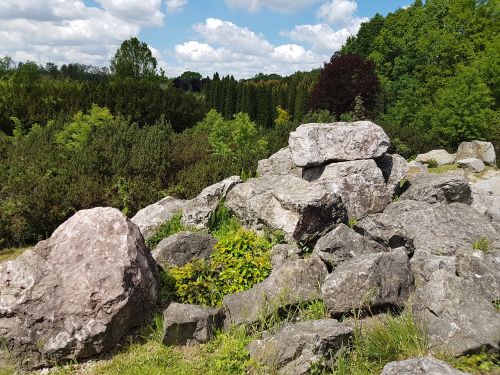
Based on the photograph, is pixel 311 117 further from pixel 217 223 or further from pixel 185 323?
pixel 185 323

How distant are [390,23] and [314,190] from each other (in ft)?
89.4

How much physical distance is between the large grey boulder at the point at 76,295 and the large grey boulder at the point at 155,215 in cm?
227

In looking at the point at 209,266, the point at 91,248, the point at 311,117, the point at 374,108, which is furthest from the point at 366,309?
the point at 374,108

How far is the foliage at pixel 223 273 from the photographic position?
6125 mm

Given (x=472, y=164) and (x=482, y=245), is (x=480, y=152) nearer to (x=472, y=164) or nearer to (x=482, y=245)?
(x=472, y=164)

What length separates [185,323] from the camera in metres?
5.44

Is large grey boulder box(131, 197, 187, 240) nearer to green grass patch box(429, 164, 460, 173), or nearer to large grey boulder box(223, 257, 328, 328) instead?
large grey boulder box(223, 257, 328, 328)

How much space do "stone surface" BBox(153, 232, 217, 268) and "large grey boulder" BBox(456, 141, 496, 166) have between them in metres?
13.2

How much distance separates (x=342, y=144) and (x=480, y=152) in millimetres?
10523

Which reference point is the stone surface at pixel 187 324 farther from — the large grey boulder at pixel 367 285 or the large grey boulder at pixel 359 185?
the large grey boulder at pixel 359 185

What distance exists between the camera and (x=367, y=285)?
17.7 feet

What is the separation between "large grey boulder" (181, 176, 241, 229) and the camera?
26.0 feet

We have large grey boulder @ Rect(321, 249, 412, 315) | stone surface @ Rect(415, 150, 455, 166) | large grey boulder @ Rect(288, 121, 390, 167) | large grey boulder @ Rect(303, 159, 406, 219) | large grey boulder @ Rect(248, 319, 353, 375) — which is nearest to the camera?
large grey boulder @ Rect(248, 319, 353, 375)

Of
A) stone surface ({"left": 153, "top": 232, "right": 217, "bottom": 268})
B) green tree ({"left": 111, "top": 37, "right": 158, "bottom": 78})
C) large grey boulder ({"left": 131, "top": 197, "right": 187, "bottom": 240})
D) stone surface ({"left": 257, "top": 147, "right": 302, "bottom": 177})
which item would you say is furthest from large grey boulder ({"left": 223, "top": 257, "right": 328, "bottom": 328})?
green tree ({"left": 111, "top": 37, "right": 158, "bottom": 78})
